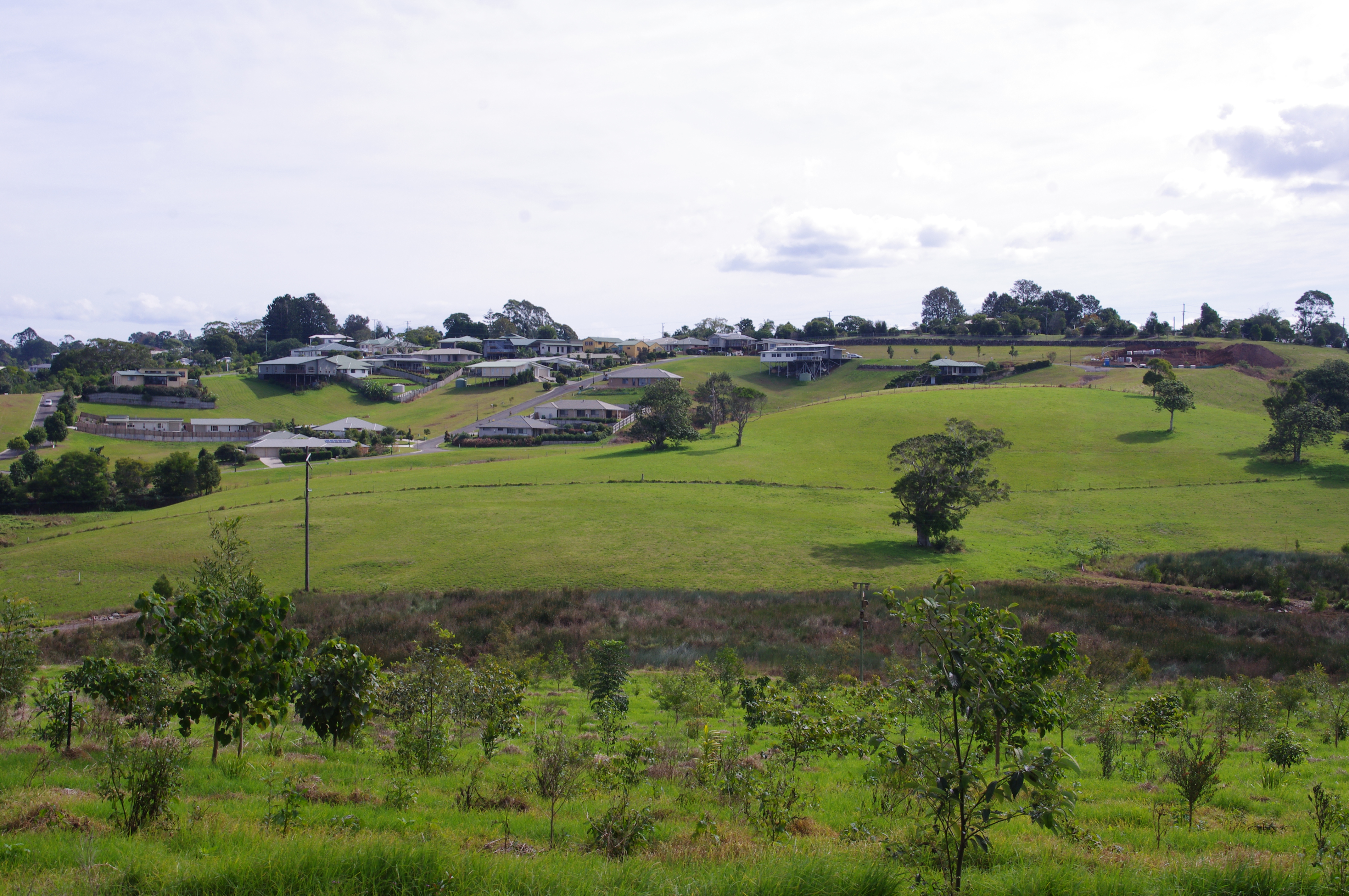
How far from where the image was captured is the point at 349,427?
77562 millimetres

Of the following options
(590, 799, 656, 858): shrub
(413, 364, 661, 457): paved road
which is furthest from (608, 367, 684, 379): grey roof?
(590, 799, 656, 858): shrub

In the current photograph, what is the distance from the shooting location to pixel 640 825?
6855mm

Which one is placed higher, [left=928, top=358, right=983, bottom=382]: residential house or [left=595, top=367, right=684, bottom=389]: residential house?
[left=928, top=358, right=983, bottom=382]: residential house

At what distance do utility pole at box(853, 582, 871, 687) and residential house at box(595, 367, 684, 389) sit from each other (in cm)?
7635

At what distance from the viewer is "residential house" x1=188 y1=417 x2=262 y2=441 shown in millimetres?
82250

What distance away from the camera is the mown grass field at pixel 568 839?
17.6ft

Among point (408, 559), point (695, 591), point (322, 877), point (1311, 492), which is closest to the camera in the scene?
point (322, 877)

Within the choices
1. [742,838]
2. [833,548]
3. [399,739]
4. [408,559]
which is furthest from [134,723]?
[833,548]

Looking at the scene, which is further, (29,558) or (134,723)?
(29,558)

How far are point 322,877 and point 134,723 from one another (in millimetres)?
5360

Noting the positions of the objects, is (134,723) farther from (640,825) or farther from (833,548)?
(833,548)

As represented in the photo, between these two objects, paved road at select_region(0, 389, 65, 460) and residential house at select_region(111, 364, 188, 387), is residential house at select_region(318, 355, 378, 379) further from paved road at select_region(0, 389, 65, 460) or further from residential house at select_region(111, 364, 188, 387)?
paved road at select_region(0, 389, 65, 460)

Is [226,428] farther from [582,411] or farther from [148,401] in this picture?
[582,411]

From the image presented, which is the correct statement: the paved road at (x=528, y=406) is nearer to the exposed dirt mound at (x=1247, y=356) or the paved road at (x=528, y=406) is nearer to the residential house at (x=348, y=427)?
the residential house at (x=348, y=427)
